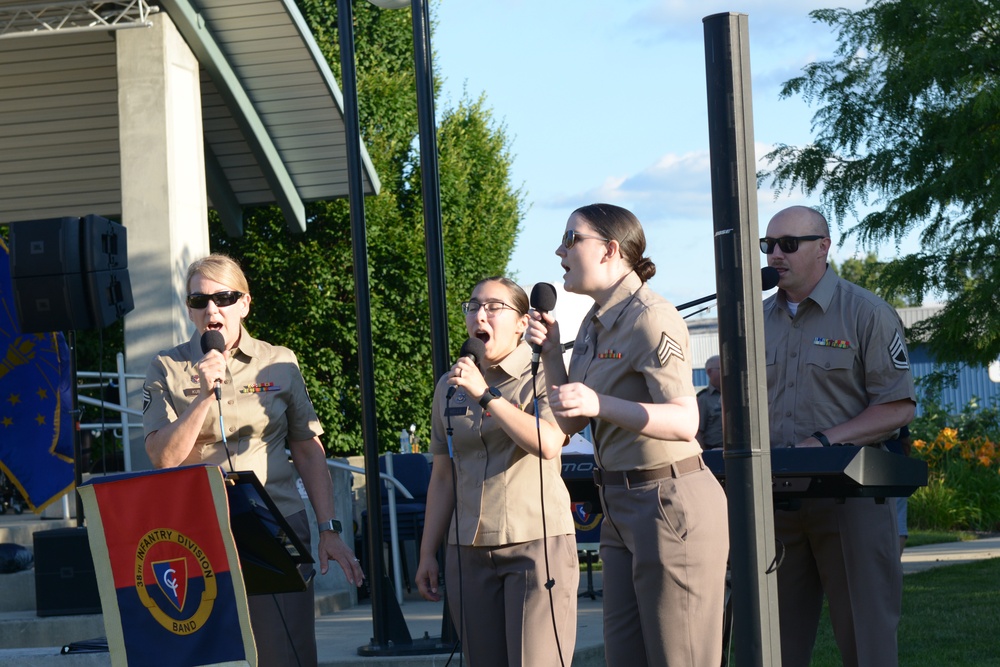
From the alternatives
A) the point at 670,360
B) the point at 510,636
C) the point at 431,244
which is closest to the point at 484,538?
the point at 510,636

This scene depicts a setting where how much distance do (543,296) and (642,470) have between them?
60cm

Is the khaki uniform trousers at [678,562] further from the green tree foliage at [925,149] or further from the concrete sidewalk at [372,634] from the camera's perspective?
the green tree foliage at [925,149]

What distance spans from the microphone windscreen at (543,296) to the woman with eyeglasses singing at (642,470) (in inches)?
2.1

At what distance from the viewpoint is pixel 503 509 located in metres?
4.18

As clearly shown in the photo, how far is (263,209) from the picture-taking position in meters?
25.8

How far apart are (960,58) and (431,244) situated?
19.3ft

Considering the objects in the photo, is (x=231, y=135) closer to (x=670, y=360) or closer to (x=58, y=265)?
(x=58, y=265)

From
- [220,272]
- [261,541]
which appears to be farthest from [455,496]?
[220,272]

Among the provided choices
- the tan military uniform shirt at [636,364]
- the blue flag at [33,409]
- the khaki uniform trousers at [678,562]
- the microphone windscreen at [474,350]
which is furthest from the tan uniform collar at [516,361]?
the blue flag at [33,409]

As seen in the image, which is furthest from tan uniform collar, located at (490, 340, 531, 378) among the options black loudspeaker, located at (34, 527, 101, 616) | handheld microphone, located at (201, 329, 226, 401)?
black loudspeaker, located at (34, 527, 101, 616)

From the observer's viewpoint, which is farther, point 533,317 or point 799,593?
point 799,593

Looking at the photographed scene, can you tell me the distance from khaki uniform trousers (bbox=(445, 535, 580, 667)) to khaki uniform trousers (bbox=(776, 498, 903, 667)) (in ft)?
2.51

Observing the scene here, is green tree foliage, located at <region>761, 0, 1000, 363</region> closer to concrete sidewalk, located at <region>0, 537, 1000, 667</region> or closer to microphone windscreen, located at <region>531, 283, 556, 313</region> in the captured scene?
concrete sidewalk, located at <region>0, 537, 1000, 667</region>

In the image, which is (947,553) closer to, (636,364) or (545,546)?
(545,546)
